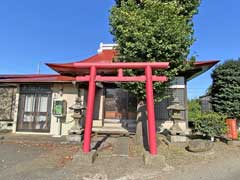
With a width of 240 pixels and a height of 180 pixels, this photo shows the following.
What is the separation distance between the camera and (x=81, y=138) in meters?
8.69

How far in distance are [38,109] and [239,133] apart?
9695 millimetres

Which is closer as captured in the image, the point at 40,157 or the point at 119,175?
the point at 119,175

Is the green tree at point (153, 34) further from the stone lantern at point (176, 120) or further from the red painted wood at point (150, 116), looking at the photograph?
Answer: the red painted wood at point (150, 116)

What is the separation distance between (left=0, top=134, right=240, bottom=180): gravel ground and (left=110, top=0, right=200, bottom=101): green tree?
258cm

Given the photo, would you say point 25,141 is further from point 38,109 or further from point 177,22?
point 177,22

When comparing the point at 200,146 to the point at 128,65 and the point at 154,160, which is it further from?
the point at 128,65

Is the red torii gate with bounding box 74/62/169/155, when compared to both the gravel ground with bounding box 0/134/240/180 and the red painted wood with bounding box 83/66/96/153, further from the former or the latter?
the gravel ground with bounding box 0/134/240/180

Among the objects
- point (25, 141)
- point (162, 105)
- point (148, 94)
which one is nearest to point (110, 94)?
point (162, 105)

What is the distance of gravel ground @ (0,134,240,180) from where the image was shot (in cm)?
470

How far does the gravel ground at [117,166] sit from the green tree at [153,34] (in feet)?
8.46

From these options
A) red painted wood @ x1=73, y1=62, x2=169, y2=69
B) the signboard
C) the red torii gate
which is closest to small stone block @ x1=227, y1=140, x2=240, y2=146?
the red torii gate

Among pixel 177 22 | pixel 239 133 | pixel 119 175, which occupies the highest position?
pixel 177 22

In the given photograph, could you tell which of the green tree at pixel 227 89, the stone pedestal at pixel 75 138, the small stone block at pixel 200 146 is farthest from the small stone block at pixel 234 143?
the stone pedestal at pixel 75 138

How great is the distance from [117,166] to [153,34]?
428 centimetres
